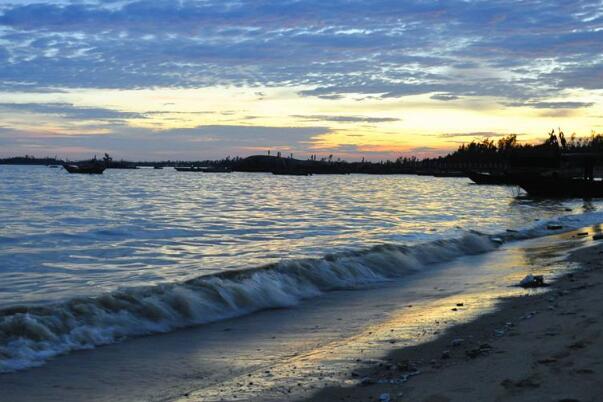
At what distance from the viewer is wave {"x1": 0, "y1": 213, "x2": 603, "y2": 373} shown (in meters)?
7.66

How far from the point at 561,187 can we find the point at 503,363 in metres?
51.0

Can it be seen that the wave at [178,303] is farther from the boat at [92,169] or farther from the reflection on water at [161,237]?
the boat at [92,169]

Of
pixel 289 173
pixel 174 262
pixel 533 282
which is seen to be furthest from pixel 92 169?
pixel 533 282

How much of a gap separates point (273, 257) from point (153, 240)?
5213 mm

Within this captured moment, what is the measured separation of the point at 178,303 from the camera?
9.77m

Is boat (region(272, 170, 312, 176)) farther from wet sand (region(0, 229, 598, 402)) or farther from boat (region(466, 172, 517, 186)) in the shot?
wet sand (region(0, 229, 598, 402))

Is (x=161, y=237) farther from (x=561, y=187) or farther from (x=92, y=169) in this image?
(x=92, y=169)

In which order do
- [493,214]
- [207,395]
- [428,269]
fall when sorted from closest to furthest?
[207,395] → [428,269] → [493,214]

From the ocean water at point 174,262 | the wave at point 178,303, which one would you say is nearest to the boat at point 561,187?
the ocean water at point 174,262

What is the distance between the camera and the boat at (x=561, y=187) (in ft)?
169

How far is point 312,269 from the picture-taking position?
525 inches

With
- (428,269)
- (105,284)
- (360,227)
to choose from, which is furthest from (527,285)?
(360,227)

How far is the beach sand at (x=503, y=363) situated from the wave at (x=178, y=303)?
12.4 ft

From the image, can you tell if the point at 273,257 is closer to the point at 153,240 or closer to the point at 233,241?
the point at 233,241
